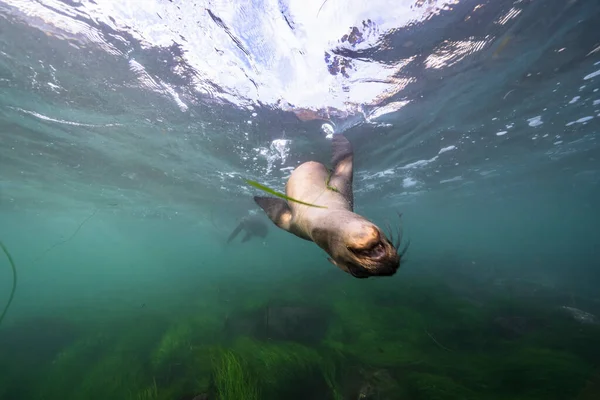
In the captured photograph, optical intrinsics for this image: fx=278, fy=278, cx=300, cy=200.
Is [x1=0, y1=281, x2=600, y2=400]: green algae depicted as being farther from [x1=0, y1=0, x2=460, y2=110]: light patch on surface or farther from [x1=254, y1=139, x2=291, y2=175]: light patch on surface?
[x1=254, y1=139, x2=291, y2=175]: light patch on surface

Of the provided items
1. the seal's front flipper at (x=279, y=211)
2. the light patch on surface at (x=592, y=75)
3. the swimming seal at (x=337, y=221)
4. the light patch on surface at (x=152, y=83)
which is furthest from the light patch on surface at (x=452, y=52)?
the light patch on surface at (x=152, y=83)

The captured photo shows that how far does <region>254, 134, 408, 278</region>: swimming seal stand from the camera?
1.31 meters

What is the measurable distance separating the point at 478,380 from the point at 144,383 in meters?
8.21

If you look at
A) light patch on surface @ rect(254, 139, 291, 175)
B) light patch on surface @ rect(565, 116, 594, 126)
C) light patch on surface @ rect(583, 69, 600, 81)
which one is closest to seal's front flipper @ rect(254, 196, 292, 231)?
light patch on surface @ rect(254, 139, 291, 175)

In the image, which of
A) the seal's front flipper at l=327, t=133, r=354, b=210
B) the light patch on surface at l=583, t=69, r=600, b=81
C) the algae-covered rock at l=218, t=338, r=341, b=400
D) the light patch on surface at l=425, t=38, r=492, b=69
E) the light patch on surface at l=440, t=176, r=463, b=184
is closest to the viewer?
the seal's front flipper at l=327, t=133, r=354, b=210

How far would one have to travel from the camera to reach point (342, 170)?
2842mm

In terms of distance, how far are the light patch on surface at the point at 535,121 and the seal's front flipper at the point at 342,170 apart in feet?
51.7

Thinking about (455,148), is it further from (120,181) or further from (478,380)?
(120,181)

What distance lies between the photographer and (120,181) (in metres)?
21.0

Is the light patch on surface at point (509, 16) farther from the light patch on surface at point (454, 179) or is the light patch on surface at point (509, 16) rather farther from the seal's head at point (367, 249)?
the light patch on surface at point (454, 179)

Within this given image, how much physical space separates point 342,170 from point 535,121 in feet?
56.2

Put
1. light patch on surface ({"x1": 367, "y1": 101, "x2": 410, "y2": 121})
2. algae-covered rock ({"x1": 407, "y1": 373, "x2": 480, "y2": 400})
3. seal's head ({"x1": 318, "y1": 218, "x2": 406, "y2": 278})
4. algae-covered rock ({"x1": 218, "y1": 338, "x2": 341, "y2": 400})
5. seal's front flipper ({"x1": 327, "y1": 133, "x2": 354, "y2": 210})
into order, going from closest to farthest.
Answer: seal's head ({"x1": 318, "y1": 218, "x2": 406, "y2": 278}) → seal's front flipper ({"x1": 327, "y1": 133, "x2": 354, "y2": 210}) → algae-covered rock ({"x1": 407, "y1": 373, "x2": 480, "y2": 400}) → algae-covered rock ({"x1": 218, "y1": 338, "x2": 341, "y2": 400}) → light patch on surface ({"x1": 367, "y1": 101, "x2": 410, "y2": 121})

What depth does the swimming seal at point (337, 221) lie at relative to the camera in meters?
1.31

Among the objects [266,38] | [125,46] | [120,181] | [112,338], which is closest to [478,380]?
[266,38]
